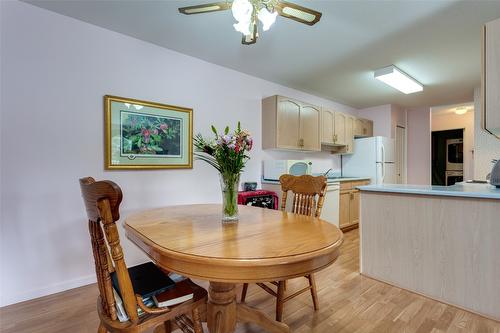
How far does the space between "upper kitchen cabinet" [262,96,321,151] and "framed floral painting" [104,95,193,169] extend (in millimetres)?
1164

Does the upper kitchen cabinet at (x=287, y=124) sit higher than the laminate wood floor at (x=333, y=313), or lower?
higher

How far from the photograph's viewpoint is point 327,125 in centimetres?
422

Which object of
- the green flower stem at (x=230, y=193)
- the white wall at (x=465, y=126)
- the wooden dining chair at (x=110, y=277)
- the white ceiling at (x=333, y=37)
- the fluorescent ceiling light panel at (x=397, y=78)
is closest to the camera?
the wooden dining chair at (x=110, y=277)

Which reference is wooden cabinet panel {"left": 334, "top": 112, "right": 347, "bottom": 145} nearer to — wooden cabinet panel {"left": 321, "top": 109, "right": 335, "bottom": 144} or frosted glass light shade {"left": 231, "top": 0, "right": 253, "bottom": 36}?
wooden cabinet panel {"left": 321, "top": 109, "right": 335, "bottom": 144}

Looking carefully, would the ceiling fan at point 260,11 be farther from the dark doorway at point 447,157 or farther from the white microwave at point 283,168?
the dark doorway at point 447,157

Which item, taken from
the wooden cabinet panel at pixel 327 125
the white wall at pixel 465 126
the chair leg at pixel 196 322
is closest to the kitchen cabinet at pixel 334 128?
the wooden cabinet panel at pixel 327 125

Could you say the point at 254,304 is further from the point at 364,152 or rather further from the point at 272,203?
the point at 364,152

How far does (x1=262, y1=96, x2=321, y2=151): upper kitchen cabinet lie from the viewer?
137 inches

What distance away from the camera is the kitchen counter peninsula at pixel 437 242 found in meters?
1.79

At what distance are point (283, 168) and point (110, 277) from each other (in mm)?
2592

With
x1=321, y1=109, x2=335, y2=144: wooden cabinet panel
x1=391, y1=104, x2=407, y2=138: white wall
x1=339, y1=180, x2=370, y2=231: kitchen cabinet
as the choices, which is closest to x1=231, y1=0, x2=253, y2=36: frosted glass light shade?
x1=321, y1=109, x2=335, y2=144: wooden cabinet panel

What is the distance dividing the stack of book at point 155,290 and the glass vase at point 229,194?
39cm

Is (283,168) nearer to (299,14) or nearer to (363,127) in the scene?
(299,14)

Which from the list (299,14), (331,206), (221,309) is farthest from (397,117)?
(221,309)
